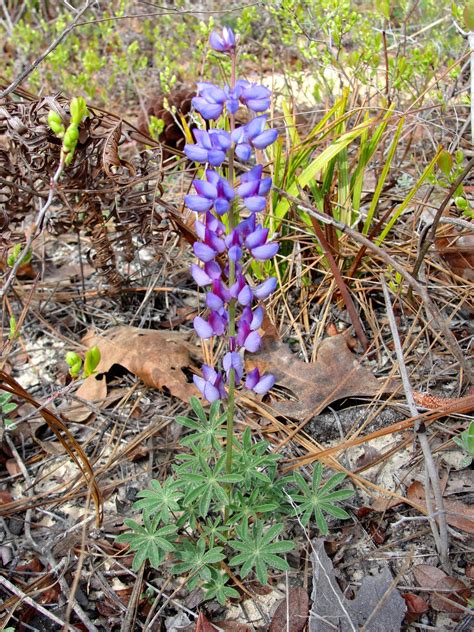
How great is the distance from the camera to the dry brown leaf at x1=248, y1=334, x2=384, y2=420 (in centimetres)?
239

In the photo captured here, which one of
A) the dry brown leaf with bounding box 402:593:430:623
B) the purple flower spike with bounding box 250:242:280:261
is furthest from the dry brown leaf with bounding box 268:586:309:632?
the purple flower spike with bounding box 250:242:280:261

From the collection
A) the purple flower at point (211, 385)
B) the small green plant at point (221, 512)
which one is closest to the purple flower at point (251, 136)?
the purple flower at point (211, 385)

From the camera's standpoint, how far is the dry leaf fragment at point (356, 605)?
5.74 feet

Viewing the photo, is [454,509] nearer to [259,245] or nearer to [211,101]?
[259,245]

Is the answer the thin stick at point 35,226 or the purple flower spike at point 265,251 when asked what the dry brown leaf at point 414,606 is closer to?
the purple flower spike at point 265,251

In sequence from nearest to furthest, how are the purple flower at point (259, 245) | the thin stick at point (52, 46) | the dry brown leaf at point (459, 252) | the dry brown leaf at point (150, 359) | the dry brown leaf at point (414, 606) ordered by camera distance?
the purple flower at point (259, 245), the dry brown leaf at point (414, 606), the thin stick at point (52, 46), the dry brown leaf at point (150, 359), the dry brown leaf at point (459, 252)

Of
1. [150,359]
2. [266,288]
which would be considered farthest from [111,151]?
[266,288]

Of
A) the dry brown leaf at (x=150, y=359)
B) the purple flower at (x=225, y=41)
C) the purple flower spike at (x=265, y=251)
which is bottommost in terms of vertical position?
the dry brown leaf at (x=150, y=359)

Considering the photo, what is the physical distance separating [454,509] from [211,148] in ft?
4.52

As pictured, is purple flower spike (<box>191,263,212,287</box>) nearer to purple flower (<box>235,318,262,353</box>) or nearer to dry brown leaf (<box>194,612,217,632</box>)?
purple flower (<box>235,318,262,353</box>)

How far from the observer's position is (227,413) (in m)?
1.84

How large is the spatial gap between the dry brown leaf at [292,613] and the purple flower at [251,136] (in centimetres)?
127

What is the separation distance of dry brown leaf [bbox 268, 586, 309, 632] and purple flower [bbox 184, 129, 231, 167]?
4.13ft

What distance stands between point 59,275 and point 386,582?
7.63 ft
